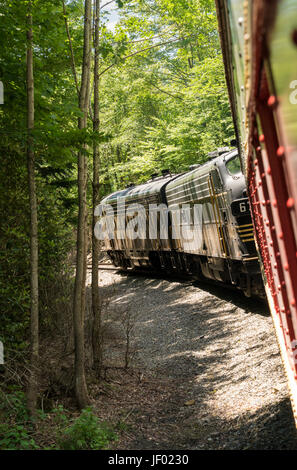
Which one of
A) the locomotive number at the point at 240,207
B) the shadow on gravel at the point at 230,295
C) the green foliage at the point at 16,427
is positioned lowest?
the green foliage at the point at 16,427

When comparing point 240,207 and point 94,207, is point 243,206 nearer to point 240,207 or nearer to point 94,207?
point 240,207

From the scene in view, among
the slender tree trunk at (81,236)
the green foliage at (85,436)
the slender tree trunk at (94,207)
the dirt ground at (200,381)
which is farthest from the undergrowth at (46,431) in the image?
the slender tree trunk at (94,207)

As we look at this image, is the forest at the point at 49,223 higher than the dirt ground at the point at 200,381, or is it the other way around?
the forest at the point at 49,223

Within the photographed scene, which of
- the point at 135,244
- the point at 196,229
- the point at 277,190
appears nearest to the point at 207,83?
the point at 135,244

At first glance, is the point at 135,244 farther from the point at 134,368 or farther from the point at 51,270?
the point at 134,368

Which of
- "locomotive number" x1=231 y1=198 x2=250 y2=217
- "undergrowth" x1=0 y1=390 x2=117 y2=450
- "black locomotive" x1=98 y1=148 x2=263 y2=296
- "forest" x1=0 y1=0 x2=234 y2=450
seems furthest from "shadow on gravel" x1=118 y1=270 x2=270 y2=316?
"undergrowth" x1=0 y1=390 x2=117 y2=450

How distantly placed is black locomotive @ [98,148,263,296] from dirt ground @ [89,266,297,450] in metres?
1.18

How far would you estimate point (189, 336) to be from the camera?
11.1 m

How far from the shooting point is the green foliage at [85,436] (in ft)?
20.0

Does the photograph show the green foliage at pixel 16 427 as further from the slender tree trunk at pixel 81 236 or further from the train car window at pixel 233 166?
the train car window at pixel 233 166

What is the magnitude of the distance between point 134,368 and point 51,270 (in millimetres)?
2894

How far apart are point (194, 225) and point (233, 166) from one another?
10.4ft

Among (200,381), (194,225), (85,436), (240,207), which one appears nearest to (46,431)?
(85,436)

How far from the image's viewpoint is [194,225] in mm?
13594
